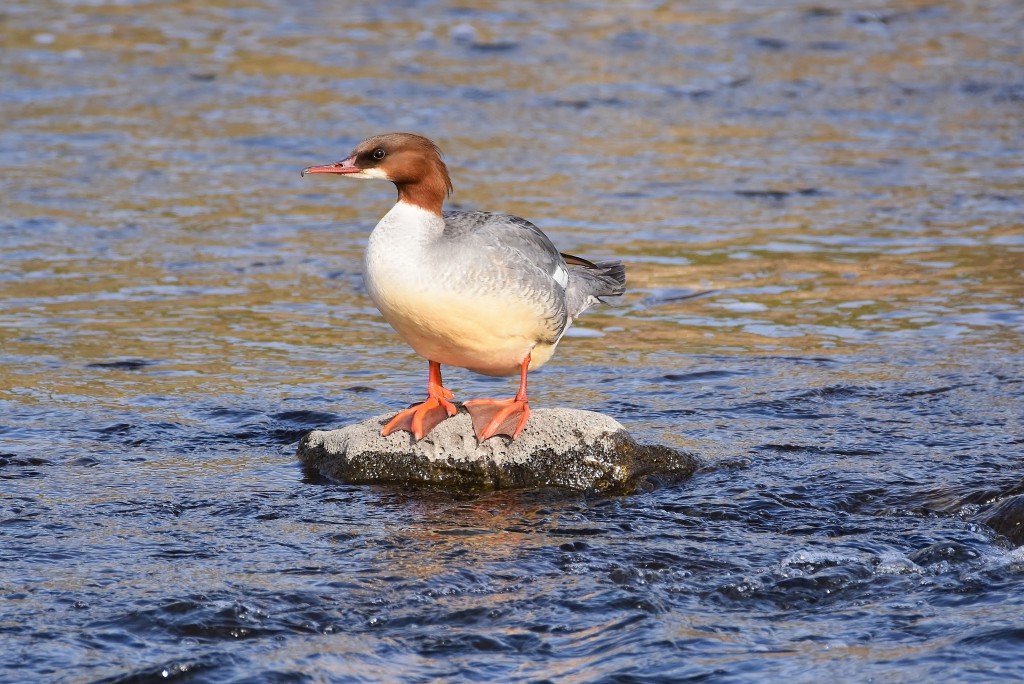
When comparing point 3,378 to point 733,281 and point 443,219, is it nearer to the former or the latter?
point 443,219

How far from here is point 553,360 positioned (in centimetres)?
819

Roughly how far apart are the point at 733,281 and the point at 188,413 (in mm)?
4073

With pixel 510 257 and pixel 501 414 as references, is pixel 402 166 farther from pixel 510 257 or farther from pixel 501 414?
pixel 501 414

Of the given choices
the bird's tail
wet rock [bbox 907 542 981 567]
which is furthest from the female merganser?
wet rock [bbox 907 542 981 567]

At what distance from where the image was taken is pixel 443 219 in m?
6.05

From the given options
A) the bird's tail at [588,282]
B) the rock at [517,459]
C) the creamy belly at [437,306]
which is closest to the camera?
the creamy belly at [437,306]

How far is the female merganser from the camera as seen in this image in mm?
5699

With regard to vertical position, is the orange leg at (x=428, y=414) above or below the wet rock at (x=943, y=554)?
above

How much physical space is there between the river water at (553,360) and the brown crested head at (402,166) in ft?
4.15

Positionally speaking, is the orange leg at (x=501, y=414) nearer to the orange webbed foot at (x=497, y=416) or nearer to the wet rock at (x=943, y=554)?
the orange webbed foot at (x=497, y=416)

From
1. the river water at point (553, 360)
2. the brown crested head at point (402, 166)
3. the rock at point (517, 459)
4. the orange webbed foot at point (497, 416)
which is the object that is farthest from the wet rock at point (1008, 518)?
the brown crested head at point (402, 166)

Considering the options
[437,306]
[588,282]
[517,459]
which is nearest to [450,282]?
[437,306]

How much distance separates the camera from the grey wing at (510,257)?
583 centimetres

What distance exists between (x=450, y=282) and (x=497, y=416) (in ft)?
2.59
